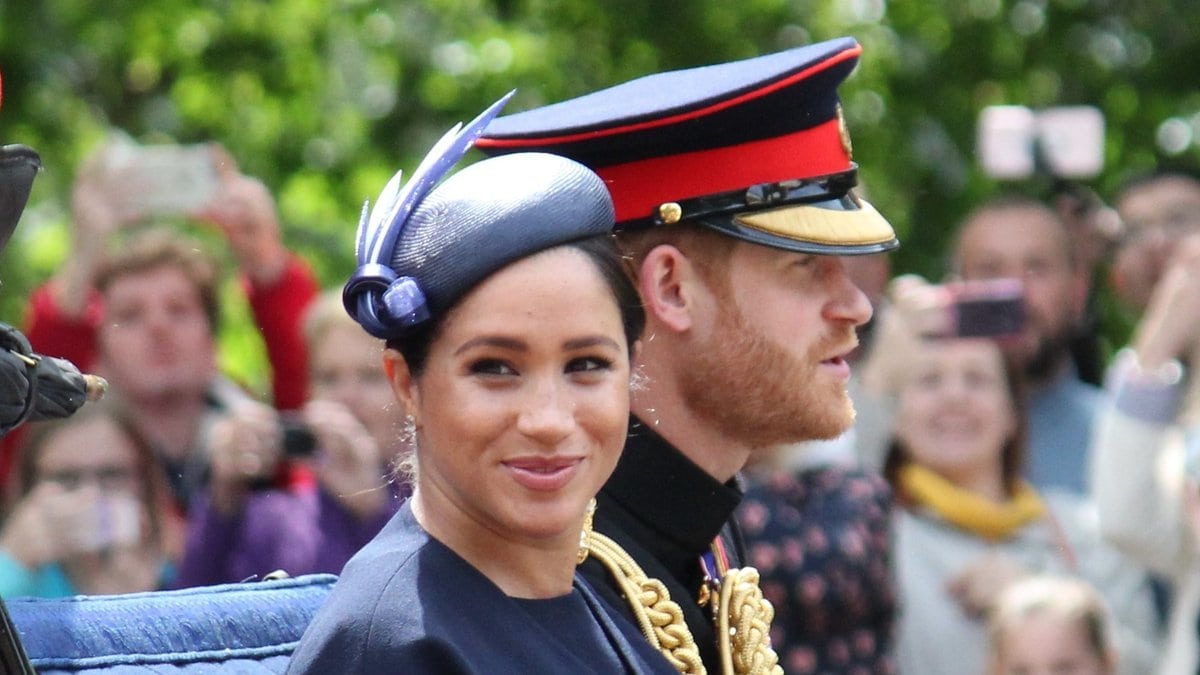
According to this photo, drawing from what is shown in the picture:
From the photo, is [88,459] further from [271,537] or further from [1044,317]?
[1044,317]

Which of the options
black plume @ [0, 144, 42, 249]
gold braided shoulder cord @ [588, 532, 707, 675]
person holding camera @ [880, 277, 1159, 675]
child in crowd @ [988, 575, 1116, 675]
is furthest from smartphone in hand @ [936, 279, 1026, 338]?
black plume @ [0, 144, 42, 249]

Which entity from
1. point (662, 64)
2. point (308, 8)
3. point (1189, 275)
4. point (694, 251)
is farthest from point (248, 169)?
point (694, 251)

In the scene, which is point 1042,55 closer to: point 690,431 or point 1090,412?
point 1090,412

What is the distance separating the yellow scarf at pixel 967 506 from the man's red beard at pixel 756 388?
2.49m

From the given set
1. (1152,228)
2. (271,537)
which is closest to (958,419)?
(1152,228)

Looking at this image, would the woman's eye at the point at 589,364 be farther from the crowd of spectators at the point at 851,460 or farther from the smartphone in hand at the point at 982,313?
the smartphone in hand at the point at 982,313

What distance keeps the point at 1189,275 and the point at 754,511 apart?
1669mm

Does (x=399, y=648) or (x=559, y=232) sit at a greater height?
(x=559, y=232)

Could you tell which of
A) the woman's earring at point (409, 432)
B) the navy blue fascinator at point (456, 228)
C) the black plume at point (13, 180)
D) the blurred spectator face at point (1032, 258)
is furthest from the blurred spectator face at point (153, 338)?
the black plume at point (13, 180)

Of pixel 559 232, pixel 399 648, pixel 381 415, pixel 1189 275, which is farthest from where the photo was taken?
pixel 1189 275

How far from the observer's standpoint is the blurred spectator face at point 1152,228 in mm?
6332

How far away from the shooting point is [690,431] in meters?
3.12

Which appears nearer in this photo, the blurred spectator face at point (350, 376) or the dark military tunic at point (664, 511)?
the dark military tunic at point (664, 511)

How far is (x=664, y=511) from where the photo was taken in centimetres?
303
